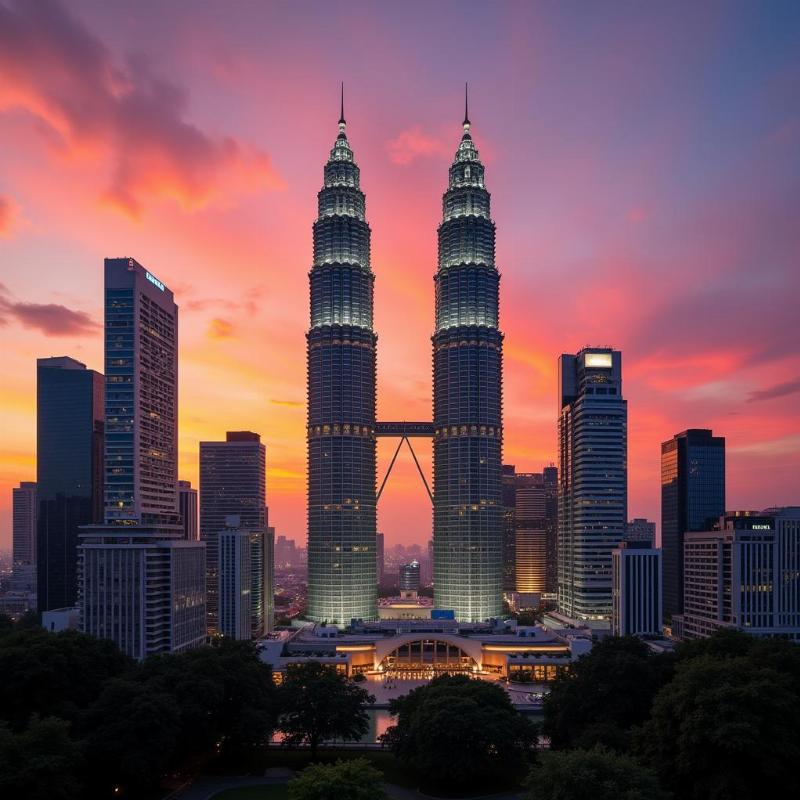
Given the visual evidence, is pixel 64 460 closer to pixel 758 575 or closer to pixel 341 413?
pixel 341 413

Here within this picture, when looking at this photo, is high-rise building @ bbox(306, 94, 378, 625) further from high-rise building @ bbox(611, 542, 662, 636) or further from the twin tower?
high-rise building @ bbox(611, 542, 662, 636)

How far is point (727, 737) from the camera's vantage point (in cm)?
4747

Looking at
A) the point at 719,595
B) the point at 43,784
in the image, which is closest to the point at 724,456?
the point at 719,595

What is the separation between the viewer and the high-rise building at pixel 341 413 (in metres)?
168

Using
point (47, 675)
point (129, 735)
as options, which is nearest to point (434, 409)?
point (47, 675)

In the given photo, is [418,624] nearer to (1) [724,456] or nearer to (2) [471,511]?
(2) [471,511]

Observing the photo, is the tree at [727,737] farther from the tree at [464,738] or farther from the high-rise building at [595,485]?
the high-rise building at [595,485]

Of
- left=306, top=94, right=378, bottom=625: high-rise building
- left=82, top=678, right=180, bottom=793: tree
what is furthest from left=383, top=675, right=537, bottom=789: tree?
left=306, top=94, right=378, bottom=625: high-rise building

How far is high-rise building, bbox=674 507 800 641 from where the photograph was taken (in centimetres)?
12925

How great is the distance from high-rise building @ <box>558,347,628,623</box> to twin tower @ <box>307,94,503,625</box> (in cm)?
1903

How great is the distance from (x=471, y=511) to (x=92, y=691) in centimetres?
11364

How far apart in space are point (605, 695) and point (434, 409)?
116656mm

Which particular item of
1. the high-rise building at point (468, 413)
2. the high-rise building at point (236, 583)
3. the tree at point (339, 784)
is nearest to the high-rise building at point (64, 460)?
the high-rise building at point (236, 583)

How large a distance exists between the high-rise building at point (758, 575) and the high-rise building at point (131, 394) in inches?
4205
